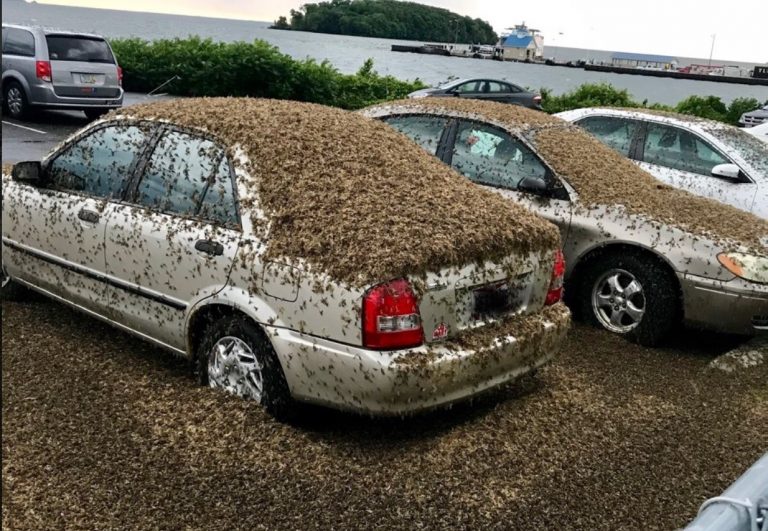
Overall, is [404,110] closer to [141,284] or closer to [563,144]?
[563,144]

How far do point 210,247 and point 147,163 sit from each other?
0.89m

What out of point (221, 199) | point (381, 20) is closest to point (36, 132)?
point (221, 199)

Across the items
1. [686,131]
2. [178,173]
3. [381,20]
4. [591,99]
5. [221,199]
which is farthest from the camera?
[381,20]

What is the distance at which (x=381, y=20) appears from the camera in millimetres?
118625

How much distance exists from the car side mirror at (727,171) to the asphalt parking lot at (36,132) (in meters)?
9.35

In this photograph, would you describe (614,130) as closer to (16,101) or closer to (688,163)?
(688,163)

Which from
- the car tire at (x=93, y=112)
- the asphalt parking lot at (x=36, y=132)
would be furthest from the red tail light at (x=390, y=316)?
the car tire at (x=93, y=112)

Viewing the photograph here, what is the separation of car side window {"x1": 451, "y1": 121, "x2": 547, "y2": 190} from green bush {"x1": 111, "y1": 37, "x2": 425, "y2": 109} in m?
14.5

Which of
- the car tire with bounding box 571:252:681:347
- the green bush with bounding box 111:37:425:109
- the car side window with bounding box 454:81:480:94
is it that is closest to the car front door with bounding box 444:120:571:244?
the car tire with bounding box 571:252:681:347

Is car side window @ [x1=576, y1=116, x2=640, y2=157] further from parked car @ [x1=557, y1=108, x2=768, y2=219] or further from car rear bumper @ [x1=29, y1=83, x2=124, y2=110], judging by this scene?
car rear bumper @ [x1=29, y1=83, x2=124, y2=110]

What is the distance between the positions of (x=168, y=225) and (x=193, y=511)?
167 cm

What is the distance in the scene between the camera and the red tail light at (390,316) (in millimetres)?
3668

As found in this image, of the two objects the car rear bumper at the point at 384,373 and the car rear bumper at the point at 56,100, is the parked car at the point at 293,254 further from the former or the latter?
the car rear bumper at the point at 56,100

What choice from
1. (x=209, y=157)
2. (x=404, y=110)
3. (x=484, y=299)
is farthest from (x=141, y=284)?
(x=404, y=110)
